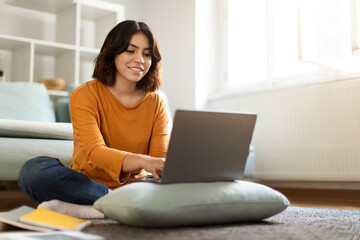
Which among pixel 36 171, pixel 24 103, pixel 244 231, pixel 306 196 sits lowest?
pixel 306 196

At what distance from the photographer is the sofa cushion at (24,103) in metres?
2.60

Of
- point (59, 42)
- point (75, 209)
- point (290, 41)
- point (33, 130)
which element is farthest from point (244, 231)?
point (59, 42)

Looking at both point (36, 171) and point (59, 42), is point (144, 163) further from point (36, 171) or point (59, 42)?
point (59, 42)

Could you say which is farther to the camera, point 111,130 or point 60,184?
point 111,130

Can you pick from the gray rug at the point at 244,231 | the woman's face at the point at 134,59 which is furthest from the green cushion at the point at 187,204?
the woman's face at the point at 134,59

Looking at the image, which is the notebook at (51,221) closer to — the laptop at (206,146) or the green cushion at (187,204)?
the green cushion at (187,204)

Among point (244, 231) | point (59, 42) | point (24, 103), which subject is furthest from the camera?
point (59, 42)

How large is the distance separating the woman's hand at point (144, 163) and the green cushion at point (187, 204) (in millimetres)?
91

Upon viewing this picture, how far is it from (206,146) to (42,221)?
460 mm

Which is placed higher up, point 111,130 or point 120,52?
point 120,52

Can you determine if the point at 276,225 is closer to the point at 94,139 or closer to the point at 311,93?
the point at 94,139

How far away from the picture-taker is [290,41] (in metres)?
3.16

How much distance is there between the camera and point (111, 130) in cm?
151

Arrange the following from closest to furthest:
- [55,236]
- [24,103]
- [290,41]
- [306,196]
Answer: [55,236]
[24,103]
[306,196]
[290,41]
